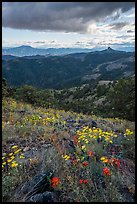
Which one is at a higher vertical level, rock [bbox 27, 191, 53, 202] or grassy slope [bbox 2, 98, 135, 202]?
grassy slope [bbox 2, 98, 135, 202]

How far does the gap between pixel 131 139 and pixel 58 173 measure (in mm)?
2007

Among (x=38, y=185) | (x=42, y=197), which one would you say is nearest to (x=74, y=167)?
(x=38, y=185)

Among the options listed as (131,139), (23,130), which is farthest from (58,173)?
(23,130)

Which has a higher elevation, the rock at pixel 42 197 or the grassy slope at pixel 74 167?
the grassy slope at pixel 74 167

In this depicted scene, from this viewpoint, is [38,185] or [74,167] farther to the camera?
[74,167]

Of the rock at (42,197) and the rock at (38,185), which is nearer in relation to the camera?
the rock at (42,197)

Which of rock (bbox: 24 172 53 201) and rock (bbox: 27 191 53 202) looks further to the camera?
rock (bbox: 24 172 53 201)

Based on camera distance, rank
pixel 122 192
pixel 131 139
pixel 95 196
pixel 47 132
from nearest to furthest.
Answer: pixel 95 196
pixel 122 192
pixel 131 139
pixel 47 132

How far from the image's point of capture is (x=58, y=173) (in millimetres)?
3746

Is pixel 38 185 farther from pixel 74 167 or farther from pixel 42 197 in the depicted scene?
pixel 74 167

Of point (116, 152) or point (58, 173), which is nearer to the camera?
point (58, 173)

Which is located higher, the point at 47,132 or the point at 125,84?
the point at 125,84

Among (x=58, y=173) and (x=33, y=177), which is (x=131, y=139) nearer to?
(x=58, y=173)

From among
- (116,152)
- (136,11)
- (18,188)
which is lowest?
(18,188)
